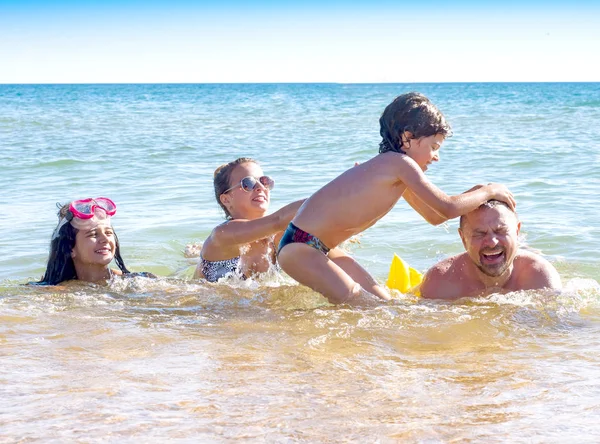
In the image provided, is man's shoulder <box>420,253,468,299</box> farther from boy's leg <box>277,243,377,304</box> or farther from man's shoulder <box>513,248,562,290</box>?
boy's leg <box>277,243,377,304</box>

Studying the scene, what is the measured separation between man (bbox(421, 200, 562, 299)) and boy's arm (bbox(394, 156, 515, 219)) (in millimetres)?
119

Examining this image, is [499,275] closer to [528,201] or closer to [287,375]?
[287,375]

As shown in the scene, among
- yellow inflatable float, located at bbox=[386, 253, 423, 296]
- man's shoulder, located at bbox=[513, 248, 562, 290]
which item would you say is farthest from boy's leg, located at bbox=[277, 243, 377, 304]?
man's shoulder, located at bbox=[513, 248, 562, 290]

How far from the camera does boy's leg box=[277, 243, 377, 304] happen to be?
4.55 meters

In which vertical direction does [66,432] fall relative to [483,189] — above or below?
below

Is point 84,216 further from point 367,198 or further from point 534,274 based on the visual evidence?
point 534,274

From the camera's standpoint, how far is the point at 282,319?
4.49m

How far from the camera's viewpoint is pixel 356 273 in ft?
15.8

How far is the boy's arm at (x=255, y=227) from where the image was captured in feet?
16.6

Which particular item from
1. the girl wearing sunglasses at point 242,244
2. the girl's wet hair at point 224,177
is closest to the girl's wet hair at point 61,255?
the girl wearing sunglasses at point 242,244

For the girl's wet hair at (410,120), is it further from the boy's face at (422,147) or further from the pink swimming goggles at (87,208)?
the pink swimming goggles at (87,208)

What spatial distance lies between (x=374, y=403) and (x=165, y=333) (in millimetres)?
1531

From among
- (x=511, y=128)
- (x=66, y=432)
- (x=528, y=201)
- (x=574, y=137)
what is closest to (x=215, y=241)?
(x=66, y=432)

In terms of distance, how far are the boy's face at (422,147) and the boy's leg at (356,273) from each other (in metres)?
0.74
